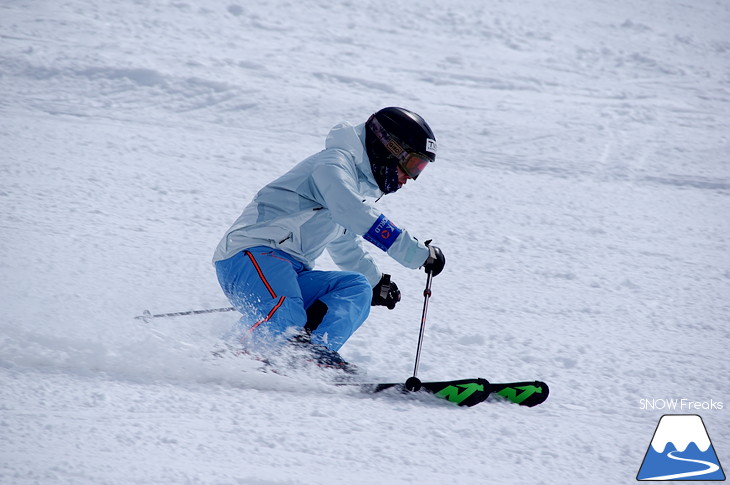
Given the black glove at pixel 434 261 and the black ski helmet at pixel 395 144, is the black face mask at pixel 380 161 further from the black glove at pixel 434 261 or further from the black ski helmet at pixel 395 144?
the black glove at pixel 434 261

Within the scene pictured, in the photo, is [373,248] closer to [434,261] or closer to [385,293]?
[385,293]

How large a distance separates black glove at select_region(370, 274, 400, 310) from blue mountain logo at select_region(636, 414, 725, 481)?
5.10 feet

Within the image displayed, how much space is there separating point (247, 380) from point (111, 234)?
2.38 m

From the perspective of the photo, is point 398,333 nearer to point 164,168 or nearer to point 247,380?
point 247,380

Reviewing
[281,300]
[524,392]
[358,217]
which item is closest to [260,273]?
[281,300]

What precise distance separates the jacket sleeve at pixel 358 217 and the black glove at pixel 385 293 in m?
0.59

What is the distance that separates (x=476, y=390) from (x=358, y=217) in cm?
102

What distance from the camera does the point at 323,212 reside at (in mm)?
3908

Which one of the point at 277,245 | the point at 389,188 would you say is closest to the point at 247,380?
the point at 277,245

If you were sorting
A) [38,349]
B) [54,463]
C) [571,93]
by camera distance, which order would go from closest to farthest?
[54,463] → [38,349] → [571,93]

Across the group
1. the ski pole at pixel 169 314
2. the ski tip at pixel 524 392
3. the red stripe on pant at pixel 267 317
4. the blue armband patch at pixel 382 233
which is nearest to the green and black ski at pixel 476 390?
the ski tip at pixel 524 392

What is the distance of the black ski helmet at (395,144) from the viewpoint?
12.6 ft

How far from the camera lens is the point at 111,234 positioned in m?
5.40

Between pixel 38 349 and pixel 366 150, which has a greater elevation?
pixel 366 150
